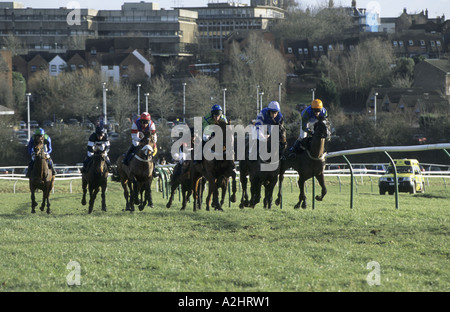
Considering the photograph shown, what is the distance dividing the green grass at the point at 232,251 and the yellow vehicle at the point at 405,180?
17.9 m

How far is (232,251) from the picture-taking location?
1051 centimetres

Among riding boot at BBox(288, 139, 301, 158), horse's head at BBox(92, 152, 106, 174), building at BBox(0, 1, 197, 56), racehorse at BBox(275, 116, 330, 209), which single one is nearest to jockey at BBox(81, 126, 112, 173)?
horse's head at BBox(92, 152, 106, 174)

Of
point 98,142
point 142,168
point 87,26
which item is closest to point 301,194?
point 142,168

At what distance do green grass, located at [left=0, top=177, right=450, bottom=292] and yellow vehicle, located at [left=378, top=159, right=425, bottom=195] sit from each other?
58.7 feet

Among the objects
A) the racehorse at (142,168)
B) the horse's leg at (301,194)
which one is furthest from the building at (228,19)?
the horse's leg at (301,194)

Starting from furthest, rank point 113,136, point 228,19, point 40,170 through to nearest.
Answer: point 228,19 → point 113,136 → point 40,170

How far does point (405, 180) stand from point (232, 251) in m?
24.8

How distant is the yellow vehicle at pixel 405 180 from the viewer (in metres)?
32.7

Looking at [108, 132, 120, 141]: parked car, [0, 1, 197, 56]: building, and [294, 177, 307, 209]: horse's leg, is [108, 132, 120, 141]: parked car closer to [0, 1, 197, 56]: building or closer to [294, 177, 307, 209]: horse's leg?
[294, 177, 307, 209]: horse's leg

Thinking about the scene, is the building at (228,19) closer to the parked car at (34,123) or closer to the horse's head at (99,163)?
the parked car at (34,123)

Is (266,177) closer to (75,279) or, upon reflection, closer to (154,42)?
(75,279)

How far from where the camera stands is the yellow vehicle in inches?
1288

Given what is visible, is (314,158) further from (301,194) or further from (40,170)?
(40,170)
